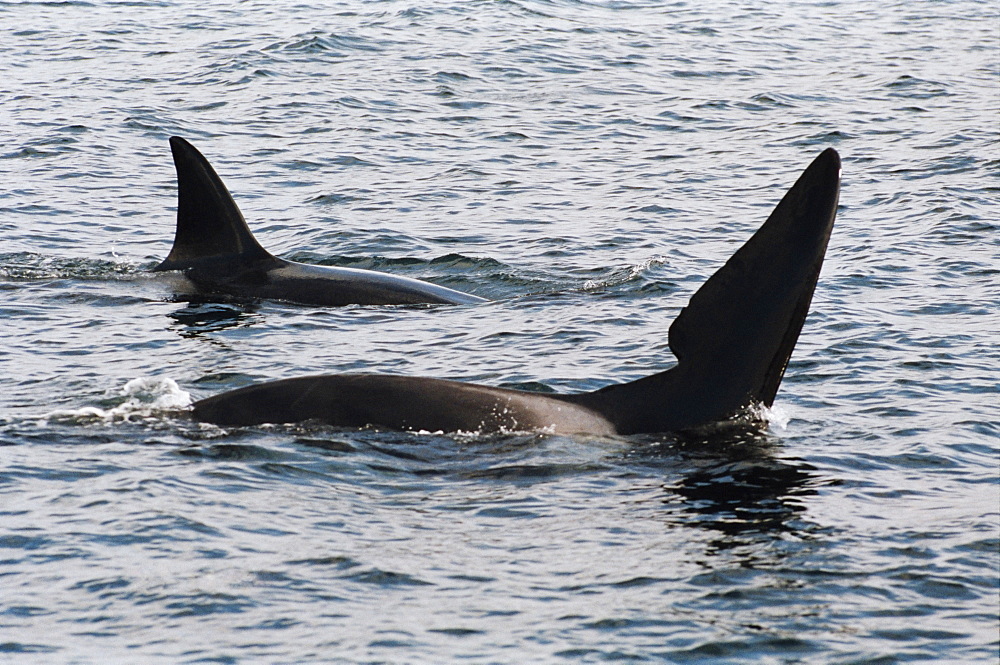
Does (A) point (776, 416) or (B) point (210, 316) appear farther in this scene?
(B) point (210, 316)

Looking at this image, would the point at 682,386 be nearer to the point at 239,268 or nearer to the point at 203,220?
the point at 239,268

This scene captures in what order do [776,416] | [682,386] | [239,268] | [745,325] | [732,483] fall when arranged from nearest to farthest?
1. [732,483]
2. [745,325]
3. [682,386]
4. [776,416]
5. [239,268]

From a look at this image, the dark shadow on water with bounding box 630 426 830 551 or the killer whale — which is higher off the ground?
the killer whale

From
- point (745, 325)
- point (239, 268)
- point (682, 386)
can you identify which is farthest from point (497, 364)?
point (239, 268)

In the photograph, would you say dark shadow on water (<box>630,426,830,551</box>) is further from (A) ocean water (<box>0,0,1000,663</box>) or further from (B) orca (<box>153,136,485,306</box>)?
(B) orca (<box>153,136,485,306</box>)

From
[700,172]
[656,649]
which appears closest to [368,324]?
[656,649]

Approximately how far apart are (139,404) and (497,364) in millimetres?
3393

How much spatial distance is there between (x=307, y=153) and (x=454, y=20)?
14329mm

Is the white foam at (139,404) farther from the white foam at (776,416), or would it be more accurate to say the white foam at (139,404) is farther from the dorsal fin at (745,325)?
the white foam at (776,416)

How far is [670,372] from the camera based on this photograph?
1015cm

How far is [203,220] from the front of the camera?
16.3m

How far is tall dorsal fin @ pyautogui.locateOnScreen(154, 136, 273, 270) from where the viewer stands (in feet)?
52.6

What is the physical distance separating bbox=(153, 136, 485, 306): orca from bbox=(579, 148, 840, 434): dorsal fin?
575 centimetres

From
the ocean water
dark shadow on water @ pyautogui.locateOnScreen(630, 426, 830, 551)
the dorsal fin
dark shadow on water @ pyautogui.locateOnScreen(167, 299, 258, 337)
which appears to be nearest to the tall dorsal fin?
the ocean water
